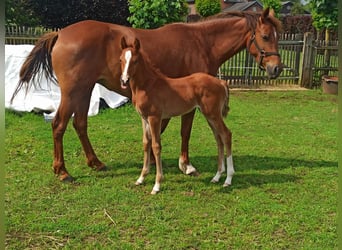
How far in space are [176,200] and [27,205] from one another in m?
1.49

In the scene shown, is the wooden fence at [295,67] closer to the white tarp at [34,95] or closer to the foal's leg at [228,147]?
the white tarp at [34,95]

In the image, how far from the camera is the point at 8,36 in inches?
403

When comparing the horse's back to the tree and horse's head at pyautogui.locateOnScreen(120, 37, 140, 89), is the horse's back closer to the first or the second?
horse's head at pyautogui.locateOnScreen(120, 37, 140, 89)

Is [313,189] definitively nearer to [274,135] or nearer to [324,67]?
[274,135]

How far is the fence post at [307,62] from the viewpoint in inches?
447

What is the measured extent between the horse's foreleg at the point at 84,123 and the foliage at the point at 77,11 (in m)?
8.30

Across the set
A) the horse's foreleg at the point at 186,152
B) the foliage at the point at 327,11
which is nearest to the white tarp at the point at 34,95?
the horse's foreleg at the point at 186,152

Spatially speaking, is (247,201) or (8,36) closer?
(247,201)

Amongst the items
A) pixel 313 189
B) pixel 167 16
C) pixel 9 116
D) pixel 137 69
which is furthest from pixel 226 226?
pixel 167 16

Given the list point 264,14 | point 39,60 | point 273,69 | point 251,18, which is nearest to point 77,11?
point 39,60

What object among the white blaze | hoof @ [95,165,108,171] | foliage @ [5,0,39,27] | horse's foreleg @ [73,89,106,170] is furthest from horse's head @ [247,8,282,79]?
foliage @ [5,0,39,27]

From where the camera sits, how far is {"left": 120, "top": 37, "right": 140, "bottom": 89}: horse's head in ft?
11.6

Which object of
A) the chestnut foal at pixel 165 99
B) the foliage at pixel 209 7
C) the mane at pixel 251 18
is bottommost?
the chestnut foal at pixel 165 99

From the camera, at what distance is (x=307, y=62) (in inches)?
451
